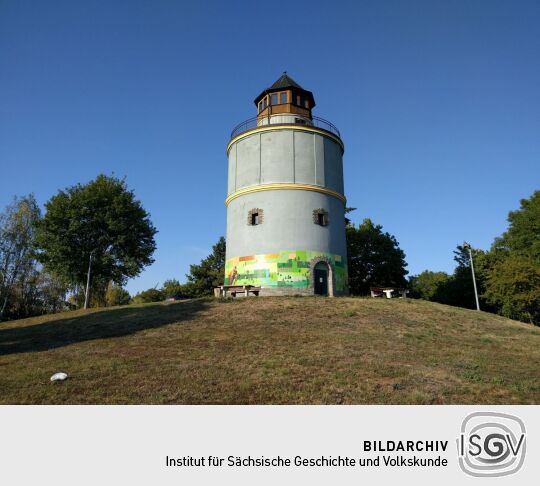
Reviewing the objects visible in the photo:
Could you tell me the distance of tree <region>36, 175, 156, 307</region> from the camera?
109 ft

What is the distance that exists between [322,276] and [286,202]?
18.0ft

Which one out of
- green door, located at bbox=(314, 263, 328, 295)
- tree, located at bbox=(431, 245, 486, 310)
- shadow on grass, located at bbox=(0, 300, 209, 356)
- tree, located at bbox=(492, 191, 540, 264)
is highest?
tree, located at bbox=(492, 191, 540, 264)

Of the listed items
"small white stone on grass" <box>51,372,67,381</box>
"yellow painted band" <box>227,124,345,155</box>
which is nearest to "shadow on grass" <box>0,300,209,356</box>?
"small white stone on grass" <box>51,372,67,381</box>

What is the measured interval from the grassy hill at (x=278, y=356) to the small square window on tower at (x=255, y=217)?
6352 mm

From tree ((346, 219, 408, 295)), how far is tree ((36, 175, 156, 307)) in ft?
73.4

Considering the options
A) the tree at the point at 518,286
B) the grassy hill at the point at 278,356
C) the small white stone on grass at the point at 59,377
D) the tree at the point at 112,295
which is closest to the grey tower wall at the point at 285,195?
the grassy hill at the point at 278,356

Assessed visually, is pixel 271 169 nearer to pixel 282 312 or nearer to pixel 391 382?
pixel 282 312

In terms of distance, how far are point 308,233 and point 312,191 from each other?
3.06 metres

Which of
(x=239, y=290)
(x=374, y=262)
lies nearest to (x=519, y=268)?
(x=374, y=262)

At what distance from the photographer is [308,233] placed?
25828 mm

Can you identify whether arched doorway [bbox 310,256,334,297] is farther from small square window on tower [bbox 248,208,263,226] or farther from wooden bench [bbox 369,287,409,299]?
small square window on tower [bbox 248,208,263,226]

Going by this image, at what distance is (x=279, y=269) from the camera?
25.0m

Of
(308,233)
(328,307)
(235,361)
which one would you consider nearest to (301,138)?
(308,233)

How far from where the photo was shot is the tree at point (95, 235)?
3322cm
